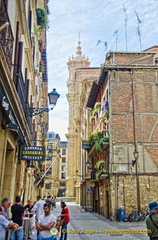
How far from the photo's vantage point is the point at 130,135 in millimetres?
21250

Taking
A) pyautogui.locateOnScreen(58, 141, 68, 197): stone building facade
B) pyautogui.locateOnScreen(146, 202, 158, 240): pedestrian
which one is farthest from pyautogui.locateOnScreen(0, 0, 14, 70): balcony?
pyautogui.locateOnScreen(58, 141, 68, 197): stone building facade

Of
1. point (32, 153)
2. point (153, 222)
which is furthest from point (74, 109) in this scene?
point (153, 222)

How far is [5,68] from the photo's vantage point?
7.43m

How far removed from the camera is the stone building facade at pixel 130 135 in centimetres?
1980

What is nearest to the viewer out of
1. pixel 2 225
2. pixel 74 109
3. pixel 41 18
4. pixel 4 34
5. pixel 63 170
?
pixel 2 225

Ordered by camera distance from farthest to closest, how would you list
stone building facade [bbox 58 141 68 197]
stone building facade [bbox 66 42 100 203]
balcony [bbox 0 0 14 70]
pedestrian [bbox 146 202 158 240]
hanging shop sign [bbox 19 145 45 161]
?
stone building facade [bbox 58 141 68 197], stone building facade [bbox 66 42 100 203], hanging shop sign [bbox 19 145 45 161], balcony [bbox 0 0 14 70], pedestrian [bbox 146 202 158 240]

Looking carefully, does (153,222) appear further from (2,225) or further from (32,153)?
(32,153)

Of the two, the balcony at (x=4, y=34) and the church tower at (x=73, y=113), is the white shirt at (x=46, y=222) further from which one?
the church tower at (x=73, y=113)

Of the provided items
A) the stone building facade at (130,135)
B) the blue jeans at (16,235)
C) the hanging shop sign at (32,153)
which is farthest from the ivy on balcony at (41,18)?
the blue jeans at (16,235)

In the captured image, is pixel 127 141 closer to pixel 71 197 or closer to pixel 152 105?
pixel 152 105

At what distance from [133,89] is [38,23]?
8951 mm

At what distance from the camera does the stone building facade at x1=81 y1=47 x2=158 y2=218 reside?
19.8m

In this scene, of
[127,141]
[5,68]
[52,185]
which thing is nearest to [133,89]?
[127,141]

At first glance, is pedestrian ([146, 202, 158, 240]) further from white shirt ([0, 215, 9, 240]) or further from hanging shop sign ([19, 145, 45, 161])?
hanging shop sign ([19, 145, 45, 161])
